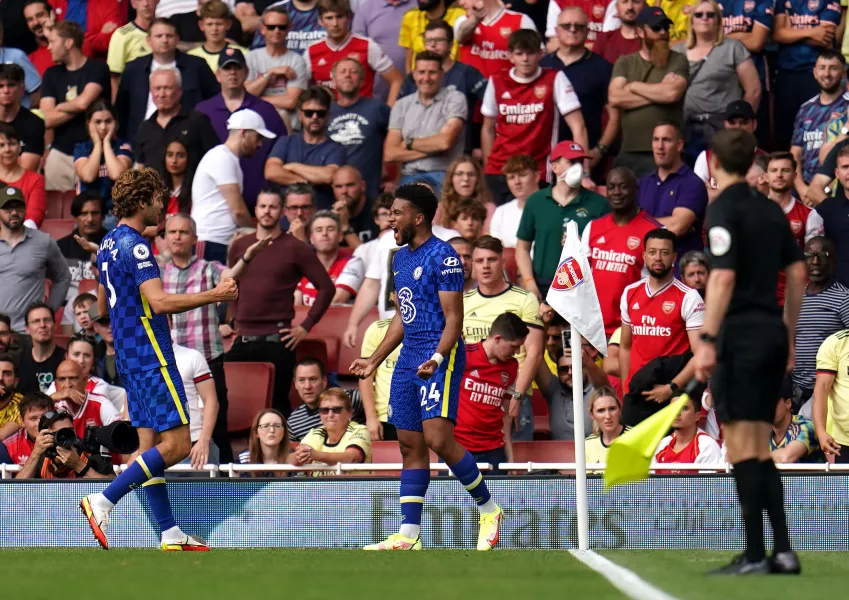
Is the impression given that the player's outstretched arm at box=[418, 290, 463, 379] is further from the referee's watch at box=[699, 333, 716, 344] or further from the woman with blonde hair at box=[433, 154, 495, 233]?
the woman with blonde hair at box=[433, 154, 495, 233]

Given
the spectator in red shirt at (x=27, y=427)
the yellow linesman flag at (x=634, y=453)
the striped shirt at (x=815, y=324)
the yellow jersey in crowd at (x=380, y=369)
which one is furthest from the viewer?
the yellow jersey in crowd at (x=380, y=369)

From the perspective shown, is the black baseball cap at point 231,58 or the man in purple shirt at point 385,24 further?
the man in purple shirt at point 385,24

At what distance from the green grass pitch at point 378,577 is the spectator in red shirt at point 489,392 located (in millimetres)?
2638

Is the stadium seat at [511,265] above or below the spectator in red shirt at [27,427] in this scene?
above

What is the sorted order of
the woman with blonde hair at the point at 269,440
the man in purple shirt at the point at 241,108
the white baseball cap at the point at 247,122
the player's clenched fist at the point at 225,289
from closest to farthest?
1. the player's clenched fist at the point at 225,289
2. the woman with blonde hair at the point at 269,440
3. the white baseball cap at the point at 247,122
4. the man in purple shirt at the point at 241,108

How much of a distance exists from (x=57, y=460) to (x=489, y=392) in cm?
314

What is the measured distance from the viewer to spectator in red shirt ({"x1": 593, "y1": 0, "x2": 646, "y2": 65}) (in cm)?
1520

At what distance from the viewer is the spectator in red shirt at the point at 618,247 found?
12695 mm

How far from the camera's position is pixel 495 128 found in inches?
602

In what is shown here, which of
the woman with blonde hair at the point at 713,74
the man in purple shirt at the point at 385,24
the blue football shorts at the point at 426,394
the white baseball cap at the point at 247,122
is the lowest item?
the blue football shorts at the point at 426,394

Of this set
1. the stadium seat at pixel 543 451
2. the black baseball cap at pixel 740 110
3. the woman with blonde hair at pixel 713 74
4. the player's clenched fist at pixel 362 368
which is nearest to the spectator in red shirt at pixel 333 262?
the stadium seat at pixel 543 451

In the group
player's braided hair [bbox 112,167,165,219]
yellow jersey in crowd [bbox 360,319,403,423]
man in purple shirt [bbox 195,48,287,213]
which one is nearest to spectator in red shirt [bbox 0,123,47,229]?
man in purple shirt [bbox 195,48,287,213]

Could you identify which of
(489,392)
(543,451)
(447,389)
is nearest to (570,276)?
(447,389)

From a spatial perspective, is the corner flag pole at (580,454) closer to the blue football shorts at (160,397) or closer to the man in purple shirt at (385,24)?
the blue football shorts at (160,397)
